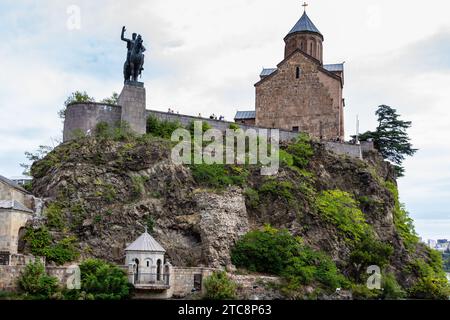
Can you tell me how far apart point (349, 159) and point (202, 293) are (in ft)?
52.8

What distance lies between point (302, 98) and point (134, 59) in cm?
1457

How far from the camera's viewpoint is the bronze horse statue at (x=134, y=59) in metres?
35.2

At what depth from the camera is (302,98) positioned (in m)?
46.2

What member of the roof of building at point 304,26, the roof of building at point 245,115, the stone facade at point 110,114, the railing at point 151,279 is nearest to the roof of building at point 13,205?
the railing at point 151,279

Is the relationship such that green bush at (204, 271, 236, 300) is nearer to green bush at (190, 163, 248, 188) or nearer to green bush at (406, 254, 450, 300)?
green bush at (190, 163, 248, 188)

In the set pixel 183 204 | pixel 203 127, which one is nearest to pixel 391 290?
pixel 183 204

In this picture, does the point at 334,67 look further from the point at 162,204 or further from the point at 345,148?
the point at 162,204

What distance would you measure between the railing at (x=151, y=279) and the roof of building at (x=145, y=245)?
103 centimetres

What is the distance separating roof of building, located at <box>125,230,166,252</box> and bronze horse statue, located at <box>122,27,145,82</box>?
10.5 metres

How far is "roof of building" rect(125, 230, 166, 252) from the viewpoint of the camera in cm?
2827

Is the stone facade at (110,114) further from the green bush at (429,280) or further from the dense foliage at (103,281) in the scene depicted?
the green bush at (429,280)

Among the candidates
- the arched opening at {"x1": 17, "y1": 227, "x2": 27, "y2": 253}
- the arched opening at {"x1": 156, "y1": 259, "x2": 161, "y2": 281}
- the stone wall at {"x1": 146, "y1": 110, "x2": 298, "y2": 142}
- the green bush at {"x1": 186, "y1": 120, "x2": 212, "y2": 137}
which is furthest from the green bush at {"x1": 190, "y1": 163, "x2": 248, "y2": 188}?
the arched opening at {"x1": 17, "y1": 227, "x2": 27, "y2": 253}
